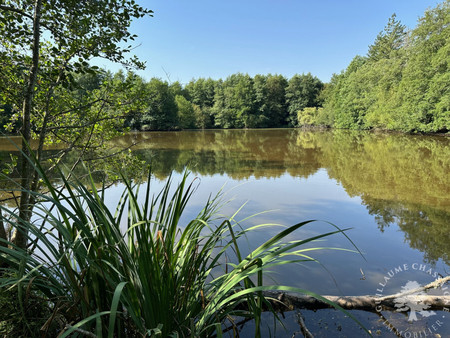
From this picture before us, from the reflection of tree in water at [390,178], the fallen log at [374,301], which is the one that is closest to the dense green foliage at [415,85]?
the reflection of tree in water at [390,178]

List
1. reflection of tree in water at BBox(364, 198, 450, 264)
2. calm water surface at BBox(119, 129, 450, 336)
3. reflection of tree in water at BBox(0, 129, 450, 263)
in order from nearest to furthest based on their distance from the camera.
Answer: calm water surface at BBox(119, 129, 450, 336)
reflection of tree in water at BBox(364, 198, 450, 264)
reflection of tree in water at BBox(0, 129, 450, 263)

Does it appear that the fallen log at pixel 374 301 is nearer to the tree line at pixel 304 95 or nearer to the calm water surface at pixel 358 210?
the calm water surface at pixel 358 210

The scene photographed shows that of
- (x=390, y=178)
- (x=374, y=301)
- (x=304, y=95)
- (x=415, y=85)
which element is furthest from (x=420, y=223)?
(x=304, y=95)

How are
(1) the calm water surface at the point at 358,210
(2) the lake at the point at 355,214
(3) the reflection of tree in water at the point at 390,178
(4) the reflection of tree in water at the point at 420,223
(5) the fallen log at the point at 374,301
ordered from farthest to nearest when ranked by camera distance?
(3) the reflection of tree in water at the point at 390,178 → (4) the reflection of tree in water at the point at 420,223 → (1) the calm water surface at the point at 358,210 → (2) the lake at the point at 355,214 → (5) the fallen log at the point at 374,301

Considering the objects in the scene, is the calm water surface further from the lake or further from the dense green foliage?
the dense green foliage

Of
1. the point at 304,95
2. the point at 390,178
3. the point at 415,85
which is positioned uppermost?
the point at 304,95

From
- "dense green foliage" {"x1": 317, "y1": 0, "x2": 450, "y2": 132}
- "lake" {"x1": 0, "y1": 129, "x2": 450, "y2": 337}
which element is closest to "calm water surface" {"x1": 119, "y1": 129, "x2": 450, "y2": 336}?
"lake" {"x1": 0, "y1": 129, "x2": 450, "y2": 337}

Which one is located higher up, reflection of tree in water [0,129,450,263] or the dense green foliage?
the dense green foliage

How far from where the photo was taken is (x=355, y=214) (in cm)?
500

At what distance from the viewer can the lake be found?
2452mm

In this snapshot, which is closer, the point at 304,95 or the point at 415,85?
the point at 415,85

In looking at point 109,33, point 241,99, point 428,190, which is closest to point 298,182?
point 428,190

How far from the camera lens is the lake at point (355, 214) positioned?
8.05 ft

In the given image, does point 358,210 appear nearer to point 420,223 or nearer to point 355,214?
point 355,214
